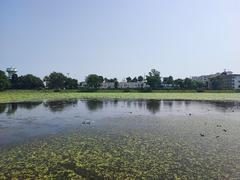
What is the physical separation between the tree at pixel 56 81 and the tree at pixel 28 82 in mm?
5494

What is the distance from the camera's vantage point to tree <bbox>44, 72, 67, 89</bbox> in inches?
4341

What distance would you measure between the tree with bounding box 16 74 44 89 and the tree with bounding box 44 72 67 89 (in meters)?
5.49

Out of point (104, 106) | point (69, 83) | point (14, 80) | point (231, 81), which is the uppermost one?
point (14, 80)

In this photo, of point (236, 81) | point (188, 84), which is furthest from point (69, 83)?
point (236, 81)

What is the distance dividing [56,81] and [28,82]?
11414 mm

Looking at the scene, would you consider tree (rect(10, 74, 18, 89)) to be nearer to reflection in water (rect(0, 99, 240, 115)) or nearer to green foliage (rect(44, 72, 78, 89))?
green foliage (rect(44, 72, 78, 89))

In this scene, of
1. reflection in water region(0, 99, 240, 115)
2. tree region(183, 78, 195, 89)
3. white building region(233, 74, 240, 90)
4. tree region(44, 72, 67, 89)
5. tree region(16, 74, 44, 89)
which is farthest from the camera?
white building region(233, 74, 240, 90)

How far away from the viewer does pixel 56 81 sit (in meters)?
110

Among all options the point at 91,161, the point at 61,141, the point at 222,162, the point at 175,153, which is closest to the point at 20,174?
the point at 91,161

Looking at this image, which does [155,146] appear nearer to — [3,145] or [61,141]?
[61,141]

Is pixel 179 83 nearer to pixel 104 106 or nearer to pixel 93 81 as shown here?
pixel 93 81

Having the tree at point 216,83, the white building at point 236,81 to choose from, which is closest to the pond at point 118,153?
the tree at point 216,83

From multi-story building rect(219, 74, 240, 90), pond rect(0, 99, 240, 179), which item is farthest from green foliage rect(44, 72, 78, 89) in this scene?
pond rect(0, 99, 240, 179)

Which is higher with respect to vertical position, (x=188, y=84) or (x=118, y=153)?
(x=188, y=84)
